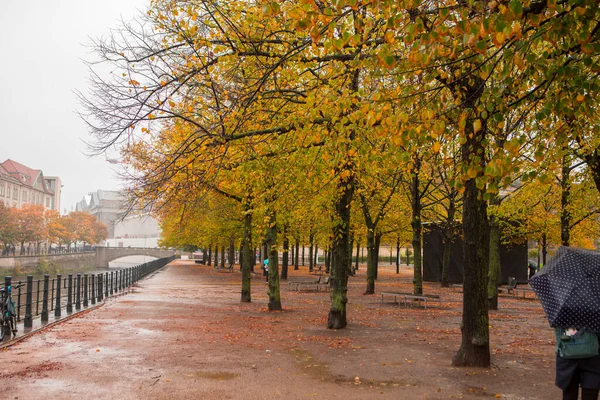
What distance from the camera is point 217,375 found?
8188mm

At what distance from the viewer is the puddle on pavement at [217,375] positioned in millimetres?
8023

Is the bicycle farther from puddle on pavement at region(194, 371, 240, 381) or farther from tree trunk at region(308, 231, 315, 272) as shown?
tree trunk at region(308, 231, 315, 272)

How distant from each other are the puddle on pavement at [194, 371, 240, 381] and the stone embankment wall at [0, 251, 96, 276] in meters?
57.5

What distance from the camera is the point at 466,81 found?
836cm

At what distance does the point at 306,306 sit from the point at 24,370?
12436mm

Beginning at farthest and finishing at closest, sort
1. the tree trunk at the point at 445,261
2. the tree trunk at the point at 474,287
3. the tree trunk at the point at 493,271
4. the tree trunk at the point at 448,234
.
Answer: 1. the tree trunk at the point at 445,261
2. the tree trunk at the point at 448,234
3. the tree trunk at the point at 493,271
4. the tree trunk at the point at 474,287

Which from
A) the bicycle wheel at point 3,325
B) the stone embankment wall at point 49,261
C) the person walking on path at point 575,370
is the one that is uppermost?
the person walking on path at point 575,370

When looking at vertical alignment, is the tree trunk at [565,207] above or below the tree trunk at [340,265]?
above

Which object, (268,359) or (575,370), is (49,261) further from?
(575,370)

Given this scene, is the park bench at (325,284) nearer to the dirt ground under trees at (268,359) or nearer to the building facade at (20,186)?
the dirt ground under trees at (268,359)

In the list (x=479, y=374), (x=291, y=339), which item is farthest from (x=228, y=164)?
(x=479, y=374)

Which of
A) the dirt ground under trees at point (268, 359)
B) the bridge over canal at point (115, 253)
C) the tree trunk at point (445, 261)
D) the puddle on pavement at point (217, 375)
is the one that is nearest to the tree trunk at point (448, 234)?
the tree trunk at point (445, 261)

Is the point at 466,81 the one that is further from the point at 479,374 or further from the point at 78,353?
the point at 78,353

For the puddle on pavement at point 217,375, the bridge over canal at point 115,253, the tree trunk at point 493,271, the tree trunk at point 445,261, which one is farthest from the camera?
the bridge over canal at point 115,253
